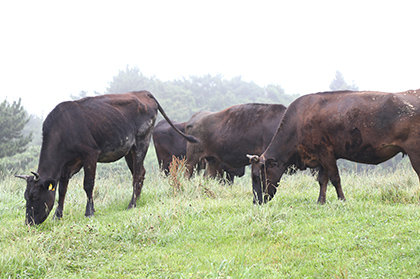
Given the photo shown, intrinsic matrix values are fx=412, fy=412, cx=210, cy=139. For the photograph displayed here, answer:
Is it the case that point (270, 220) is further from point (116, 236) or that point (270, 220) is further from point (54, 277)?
point (54, 277)

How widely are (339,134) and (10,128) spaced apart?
2206 cm

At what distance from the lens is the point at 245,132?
34.9ft

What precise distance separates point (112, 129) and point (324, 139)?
434cm

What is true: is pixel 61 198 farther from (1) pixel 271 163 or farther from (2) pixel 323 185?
(2) pixel 323 185

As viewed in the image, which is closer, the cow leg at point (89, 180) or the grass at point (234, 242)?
the grass at point (234, 242)

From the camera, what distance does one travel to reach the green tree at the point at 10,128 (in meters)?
23.3

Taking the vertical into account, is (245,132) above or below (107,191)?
above

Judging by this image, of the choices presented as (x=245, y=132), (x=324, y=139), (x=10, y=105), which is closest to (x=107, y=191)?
(x=245, y=132)

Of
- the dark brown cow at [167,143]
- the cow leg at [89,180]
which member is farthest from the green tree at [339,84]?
the cow leg at [89,180]

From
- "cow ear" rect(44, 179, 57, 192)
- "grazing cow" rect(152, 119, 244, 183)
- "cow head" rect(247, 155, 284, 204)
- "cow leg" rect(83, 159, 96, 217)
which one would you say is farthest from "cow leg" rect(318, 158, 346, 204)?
"grazing cow" rect(152, 119, 244, 183)

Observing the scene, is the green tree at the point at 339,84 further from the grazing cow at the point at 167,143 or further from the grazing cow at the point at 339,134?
the grazing cow at the point at 339,134

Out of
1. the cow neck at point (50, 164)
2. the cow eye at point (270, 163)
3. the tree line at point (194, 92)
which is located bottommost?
the tree line at point (194, 92)

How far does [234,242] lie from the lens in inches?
224

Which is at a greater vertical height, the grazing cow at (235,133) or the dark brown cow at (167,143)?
the grazing cow at (235,133)
